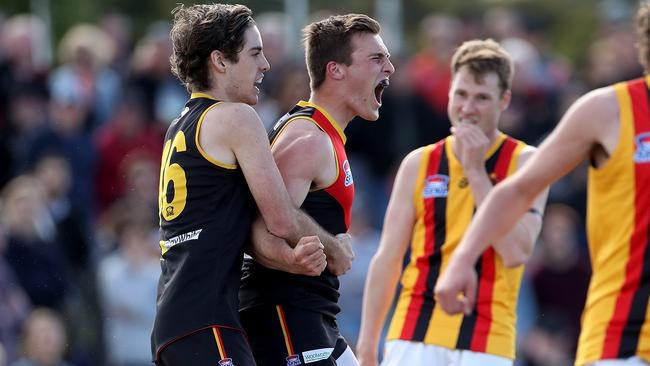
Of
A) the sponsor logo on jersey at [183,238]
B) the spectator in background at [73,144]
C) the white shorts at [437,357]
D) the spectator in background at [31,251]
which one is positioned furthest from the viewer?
the spectator in background at [73,144]

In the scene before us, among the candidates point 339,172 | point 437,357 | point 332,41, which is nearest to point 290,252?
point 339,172

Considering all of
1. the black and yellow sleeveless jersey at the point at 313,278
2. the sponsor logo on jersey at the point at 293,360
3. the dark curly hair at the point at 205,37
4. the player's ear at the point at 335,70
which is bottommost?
the sponsor logo on jersey at the point at 293,360

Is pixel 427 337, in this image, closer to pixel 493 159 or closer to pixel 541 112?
pixel 493 159

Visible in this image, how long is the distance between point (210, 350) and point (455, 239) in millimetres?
2109

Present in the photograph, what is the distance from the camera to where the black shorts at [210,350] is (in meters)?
5.39

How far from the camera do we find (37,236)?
36.2 ft

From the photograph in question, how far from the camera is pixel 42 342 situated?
10.2m

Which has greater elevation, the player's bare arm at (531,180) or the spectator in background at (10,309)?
the player's bare arm at (531,180)

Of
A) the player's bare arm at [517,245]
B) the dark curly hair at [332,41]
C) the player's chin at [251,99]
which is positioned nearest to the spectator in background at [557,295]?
the player's bare arm at [517,245]

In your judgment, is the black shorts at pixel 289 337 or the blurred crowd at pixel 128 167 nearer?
the black shorts at pixel 289 337

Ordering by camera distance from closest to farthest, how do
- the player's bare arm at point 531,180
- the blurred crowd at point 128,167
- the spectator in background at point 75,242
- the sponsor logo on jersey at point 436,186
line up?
the player's bare arm at point 531,180, the sponsor logo on jersey at point 436,186, the blurred crowd at point 128,167, the spectator in background at point 75,242

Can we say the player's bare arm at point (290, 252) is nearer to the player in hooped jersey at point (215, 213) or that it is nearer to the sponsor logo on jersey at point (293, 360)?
the player in hooped jersey at point (215, 213)

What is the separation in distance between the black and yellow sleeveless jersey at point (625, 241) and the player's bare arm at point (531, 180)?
0.08 meters

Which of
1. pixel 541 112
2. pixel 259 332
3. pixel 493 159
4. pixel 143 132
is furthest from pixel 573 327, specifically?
pixel 259 332
